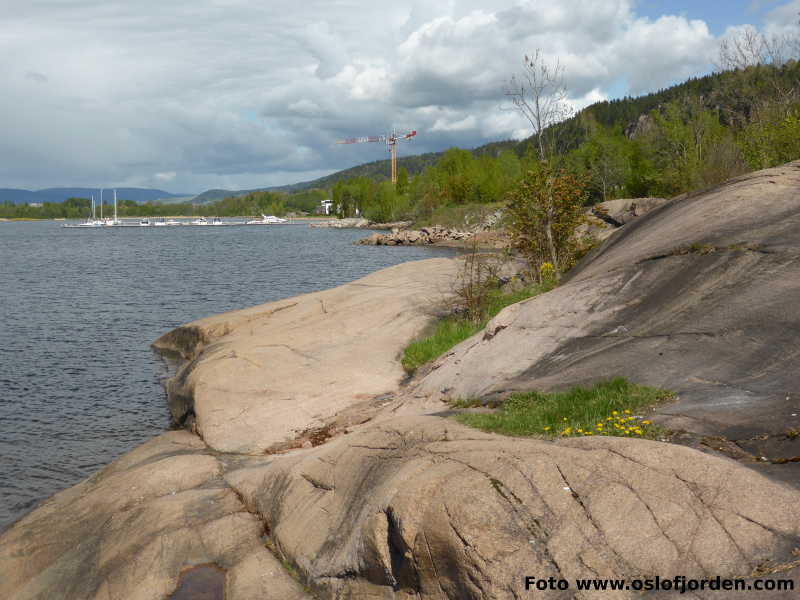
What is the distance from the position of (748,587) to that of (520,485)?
5.98 ft

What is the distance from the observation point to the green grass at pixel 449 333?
15000 millimetres

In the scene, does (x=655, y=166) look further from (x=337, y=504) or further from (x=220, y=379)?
(x=337, y=504)

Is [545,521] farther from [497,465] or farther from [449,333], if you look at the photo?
[449,333]

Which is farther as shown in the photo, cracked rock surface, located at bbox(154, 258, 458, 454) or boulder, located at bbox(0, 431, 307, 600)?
cracked rock surface, located at bbox(154, 258, 458, 454)

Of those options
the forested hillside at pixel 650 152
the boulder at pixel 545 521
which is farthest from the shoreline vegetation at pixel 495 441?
the forested hillside at pixel 650 152

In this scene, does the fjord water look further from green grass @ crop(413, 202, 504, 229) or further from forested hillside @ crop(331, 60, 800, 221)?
green grass @ crop(413, 202, 504, 229)

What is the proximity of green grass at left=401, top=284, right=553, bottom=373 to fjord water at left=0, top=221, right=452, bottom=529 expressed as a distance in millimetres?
6159

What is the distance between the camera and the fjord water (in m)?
14.3

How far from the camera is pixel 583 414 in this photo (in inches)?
→ 314

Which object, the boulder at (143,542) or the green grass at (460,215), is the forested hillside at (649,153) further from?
the boulder at (143,542)

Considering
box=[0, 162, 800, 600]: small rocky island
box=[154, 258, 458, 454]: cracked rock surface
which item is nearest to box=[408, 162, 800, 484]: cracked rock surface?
box=[0, 162, 800, 600]: small rocky island

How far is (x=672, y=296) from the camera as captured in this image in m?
10.3

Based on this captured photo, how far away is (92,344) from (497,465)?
22.2 m

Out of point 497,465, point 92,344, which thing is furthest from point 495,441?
point 92,344
